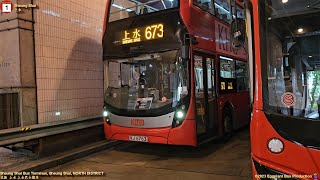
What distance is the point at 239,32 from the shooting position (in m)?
3.97

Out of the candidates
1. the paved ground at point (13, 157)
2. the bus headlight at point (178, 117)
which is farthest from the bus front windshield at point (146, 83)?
the paved ground at point (13, 157)

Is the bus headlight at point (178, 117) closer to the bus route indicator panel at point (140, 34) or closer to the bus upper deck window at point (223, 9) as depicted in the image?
the bus route indicator panel at point (140, 34)

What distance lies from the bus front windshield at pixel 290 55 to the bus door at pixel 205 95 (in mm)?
3313

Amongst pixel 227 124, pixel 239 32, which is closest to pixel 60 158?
pixel 227 124

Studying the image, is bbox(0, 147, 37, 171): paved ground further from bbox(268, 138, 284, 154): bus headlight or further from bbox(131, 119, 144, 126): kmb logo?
bbox(268, 138, 284, 154): bus headlight

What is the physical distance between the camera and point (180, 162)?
677 centimetres

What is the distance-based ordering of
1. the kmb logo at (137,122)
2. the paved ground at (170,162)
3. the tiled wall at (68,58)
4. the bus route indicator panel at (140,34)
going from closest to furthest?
the paved ground at (170,162), the bus route indicator panel at (140,34), the kmb logo at (137,122), the tiled wall at (68,58)

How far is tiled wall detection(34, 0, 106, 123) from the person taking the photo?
766cm

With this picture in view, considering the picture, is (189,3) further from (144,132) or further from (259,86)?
(259,86)

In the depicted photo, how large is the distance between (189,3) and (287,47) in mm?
3523

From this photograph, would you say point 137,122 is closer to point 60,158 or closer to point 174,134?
point 174,134

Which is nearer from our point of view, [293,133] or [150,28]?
[293,133]

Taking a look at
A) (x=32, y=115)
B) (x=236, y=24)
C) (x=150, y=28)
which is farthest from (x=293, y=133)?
(x=32, y=115)

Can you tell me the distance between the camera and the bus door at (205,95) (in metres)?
6.90
